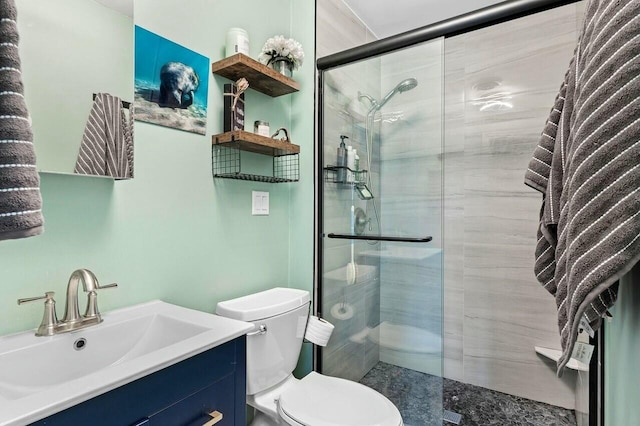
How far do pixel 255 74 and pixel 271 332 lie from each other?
1.11 metres

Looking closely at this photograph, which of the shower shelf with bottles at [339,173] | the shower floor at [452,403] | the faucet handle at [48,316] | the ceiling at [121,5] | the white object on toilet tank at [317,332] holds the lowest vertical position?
the shower floor at [452,403]

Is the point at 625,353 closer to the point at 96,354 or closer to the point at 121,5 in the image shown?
the point at 96,354

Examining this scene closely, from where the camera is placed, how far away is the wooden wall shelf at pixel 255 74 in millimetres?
1422

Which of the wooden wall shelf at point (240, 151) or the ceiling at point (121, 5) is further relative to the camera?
the wooden wall shelf at point (240, 151)

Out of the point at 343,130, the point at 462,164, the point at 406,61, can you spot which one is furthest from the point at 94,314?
the point at 462,164

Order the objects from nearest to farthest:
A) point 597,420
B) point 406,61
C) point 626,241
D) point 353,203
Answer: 1. point 626,241
2. point 597,420
3. point 406,61
4. point 353,203

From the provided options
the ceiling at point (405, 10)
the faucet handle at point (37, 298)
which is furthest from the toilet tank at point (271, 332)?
the ceiling at point (405, 10)

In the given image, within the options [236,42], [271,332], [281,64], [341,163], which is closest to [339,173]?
[341,163]

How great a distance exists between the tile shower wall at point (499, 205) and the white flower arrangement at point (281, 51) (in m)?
1.18

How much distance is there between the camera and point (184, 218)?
138 centimetres

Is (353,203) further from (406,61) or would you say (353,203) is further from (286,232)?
(406,61)

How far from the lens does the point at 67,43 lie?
3.34 ft

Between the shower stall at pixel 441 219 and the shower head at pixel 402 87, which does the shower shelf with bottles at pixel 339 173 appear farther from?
the shower head at pixel 402 87

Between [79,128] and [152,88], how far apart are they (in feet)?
1.03
